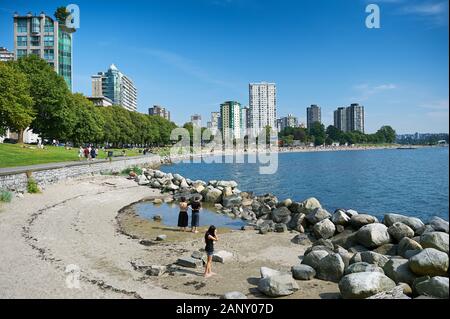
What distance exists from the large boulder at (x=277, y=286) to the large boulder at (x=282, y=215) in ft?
39.4

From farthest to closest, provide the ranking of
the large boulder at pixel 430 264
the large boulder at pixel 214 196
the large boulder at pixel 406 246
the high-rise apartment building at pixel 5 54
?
the high-rise apartment building at pixel 5 54
the large boulder at pixel 214 196
the large boulder at pixel 406 246
the large boulder at pixel 430 264

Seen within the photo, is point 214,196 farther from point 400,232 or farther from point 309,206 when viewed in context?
point 400,232

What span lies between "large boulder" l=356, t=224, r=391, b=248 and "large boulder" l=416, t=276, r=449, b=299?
676 centimetres

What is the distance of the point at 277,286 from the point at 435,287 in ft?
14.9

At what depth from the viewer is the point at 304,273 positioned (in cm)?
1356

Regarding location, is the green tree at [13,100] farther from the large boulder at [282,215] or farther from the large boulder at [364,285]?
the large boulder at [364,285]

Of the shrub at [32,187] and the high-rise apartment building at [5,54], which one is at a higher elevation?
the high-rise apartment building at [5,54]

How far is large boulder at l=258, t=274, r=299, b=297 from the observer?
39.4ft

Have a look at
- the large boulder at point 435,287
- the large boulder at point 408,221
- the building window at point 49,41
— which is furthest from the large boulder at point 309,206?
the building window at point 49,41

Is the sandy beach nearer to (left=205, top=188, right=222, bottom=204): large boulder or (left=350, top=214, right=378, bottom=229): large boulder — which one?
(left=350, top=214, right=378, bottom=229): large boulder

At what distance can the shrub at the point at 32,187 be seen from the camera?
1203 inches

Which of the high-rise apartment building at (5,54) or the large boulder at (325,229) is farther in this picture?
the high-rise apartment building at (5,54)
